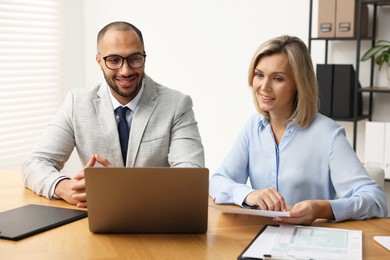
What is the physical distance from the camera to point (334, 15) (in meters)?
3.59

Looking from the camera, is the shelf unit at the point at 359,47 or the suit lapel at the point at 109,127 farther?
the shelf unit at the point at 359,47

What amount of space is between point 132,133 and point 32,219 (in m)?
0.68

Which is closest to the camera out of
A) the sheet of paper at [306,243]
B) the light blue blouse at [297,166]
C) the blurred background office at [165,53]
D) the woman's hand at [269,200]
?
the sheet of paper at [306,243]

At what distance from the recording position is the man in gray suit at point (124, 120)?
7.66 feet

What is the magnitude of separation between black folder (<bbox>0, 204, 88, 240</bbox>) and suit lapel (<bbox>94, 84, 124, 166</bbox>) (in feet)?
1.62

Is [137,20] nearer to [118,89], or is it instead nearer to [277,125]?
[118,89]

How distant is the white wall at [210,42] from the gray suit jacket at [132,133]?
1797 millimetres

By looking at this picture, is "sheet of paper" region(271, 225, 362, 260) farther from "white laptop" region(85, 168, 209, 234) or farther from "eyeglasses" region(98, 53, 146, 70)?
"eyeglasses" region(98, 53, 146, 70)

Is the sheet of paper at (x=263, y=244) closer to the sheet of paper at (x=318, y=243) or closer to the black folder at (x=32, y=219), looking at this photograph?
the sheet of paper at (x=318, y=243)

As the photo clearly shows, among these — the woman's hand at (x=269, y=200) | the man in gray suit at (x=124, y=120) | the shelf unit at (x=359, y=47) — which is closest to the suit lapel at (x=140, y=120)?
the man in gray suit at (x=124, y=120)

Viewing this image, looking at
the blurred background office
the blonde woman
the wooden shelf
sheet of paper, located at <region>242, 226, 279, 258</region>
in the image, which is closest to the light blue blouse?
the blonde woman

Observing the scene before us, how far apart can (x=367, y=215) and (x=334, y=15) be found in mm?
2032

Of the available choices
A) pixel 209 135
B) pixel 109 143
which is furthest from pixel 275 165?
pixel 209 135

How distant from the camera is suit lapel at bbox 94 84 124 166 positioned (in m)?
2.36
